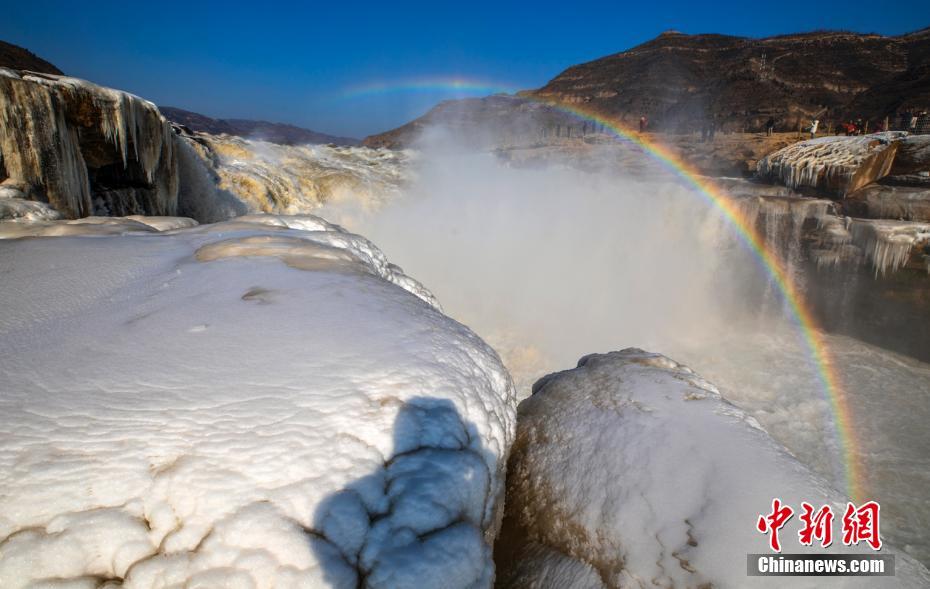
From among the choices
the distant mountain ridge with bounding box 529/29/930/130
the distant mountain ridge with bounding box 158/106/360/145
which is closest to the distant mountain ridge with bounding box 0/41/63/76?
the distant mountain ridge with bounding box 158/106/360/145

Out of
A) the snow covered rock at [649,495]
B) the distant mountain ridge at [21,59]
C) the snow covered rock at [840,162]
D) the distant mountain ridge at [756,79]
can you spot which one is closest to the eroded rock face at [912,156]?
the snow covered rock at [840,162]

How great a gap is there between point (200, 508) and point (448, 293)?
1151 cm

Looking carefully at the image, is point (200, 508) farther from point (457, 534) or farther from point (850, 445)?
point (850, 445)

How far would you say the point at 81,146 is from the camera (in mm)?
4914

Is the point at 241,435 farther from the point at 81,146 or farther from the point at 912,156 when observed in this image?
the point at 912,156

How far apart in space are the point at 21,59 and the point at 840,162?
24.3 m

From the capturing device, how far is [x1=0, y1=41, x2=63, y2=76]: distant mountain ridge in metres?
13.6

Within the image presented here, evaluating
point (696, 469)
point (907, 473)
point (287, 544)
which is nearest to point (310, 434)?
point (287, 544)

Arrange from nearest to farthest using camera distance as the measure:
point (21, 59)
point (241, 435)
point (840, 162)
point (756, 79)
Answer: point (241, 435) < point (840, 162) < point (21, 59) < point (756, 79)

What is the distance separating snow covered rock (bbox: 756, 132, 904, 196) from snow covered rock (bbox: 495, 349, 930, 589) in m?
9.63

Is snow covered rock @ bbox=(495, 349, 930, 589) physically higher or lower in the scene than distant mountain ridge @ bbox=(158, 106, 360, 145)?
lower

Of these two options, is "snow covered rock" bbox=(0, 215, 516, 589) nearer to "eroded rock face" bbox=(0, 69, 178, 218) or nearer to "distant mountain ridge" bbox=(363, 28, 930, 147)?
"eroded rock face" bbox=(0, 69, 178, 218)

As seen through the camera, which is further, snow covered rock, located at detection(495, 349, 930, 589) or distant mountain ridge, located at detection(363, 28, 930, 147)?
distant mountain ridge, located at detection(363, 28, 930, 147)

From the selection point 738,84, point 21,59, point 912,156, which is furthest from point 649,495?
point 738,84
